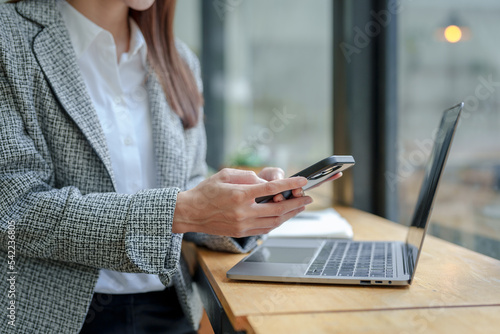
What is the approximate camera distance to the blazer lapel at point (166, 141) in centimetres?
98

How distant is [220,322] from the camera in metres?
0.69

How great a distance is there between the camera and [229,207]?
2.38 feet

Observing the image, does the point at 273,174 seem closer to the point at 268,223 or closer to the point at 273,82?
the point at 268,223

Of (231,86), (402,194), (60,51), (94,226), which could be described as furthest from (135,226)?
(231,86)

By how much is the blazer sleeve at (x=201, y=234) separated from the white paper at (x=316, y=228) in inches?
5.1

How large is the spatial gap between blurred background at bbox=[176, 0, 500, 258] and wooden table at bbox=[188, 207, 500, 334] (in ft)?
1.22

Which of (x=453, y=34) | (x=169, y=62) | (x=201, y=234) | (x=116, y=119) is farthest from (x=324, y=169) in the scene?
(x=453, y=34)

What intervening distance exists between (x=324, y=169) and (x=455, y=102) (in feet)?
2.21

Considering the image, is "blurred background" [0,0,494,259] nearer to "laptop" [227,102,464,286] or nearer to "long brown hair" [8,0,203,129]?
"laptop" [227,102,464,286]

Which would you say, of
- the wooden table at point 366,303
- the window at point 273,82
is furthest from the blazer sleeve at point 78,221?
the window at point 273,82

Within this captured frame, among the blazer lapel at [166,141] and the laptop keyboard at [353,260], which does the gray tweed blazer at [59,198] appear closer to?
the blazer lapel at [166,141]

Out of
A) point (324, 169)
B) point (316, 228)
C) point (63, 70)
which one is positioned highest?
point (63, 70)

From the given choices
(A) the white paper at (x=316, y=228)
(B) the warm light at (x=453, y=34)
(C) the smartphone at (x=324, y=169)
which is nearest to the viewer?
(C) the smartphone at (x=324, y=169)

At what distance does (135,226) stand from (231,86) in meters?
2.22
